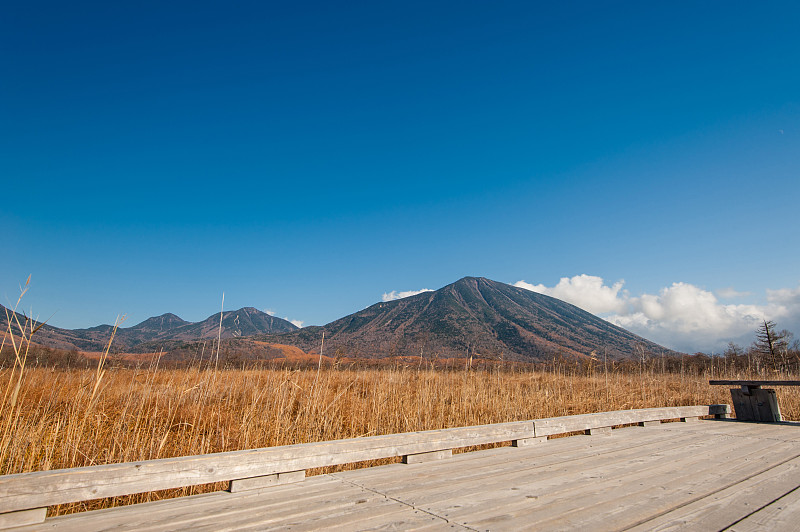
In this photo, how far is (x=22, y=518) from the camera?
6.18ft

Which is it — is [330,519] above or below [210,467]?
below

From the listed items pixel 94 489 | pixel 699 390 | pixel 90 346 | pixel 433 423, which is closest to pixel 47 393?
pixel 94 489

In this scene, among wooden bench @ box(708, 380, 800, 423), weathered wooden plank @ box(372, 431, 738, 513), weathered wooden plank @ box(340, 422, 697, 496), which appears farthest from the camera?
wooden bench @ box(708, 380, 800, 423)

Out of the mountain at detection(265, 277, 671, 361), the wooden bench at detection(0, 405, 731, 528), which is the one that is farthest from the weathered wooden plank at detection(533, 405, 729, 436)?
the mountain at detection(265, 277, 671, 361)

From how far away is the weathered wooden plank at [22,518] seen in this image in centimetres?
185

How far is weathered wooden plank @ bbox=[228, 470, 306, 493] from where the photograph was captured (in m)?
2.50

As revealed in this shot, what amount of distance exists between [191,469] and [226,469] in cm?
20

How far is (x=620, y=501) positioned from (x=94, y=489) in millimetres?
2823

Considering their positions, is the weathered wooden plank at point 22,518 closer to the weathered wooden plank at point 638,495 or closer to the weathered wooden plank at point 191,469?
the weathered wooden plank at point 191,469

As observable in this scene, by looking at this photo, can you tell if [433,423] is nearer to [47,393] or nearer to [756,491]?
[756,491]

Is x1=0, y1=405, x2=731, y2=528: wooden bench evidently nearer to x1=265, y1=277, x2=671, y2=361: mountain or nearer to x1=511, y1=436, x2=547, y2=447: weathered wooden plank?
x1=511, y1=436, x2=547, y2=447: weathered wooden plank

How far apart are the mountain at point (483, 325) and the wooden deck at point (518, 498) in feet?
206

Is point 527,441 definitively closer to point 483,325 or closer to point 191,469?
point 191,469

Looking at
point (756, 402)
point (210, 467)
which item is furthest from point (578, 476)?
point (756, 402)
